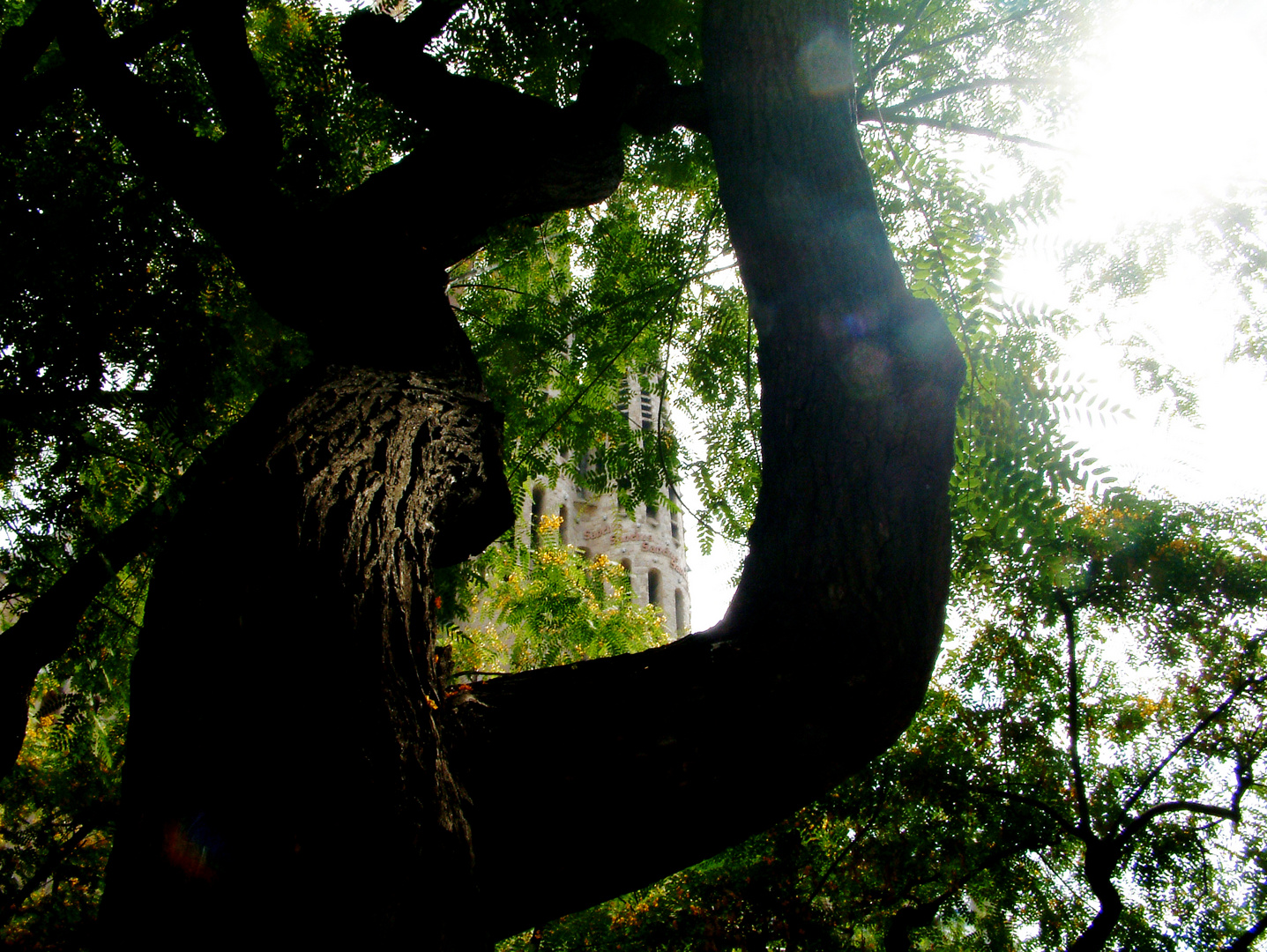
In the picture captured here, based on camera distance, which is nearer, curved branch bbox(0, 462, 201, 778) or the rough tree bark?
the rough tree bark

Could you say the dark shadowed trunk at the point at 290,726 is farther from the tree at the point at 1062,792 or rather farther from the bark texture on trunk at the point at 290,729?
the tree at the point at 1062,792

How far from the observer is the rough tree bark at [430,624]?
39.2 inches

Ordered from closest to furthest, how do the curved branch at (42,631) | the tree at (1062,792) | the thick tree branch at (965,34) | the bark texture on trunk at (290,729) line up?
1. the bark texture on trunk at (290,729)
2. the curved branch at (42,631)
3. the thick tree branch at (965,34)
4. the tree at (1062,792)

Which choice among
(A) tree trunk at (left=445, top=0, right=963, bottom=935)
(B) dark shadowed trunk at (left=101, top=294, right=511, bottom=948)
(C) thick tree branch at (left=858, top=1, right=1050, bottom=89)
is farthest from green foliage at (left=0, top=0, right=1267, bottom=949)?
(B) dark shadowed trunk at (left=101, top=294, right=511, bottom=948)

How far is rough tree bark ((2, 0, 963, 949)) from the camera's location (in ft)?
3.27

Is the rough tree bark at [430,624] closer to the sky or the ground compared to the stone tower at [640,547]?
closer to the ground

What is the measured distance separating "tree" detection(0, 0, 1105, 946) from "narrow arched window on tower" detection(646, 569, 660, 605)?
20.5m

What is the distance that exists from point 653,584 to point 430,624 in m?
22.3

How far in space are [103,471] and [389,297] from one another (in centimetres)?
165

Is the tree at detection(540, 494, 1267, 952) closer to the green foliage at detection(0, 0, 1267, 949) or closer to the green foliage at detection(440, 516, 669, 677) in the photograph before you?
the green foliage at detection(0, 0, 1267, 949)

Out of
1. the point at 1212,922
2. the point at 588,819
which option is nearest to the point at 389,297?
the point at 588,819

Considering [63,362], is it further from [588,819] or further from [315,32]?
[588,819]

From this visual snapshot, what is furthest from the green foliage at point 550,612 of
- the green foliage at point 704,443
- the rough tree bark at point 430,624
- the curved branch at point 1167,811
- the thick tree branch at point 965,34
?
the curved branch at point 1167,811

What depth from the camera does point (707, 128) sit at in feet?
9.16
